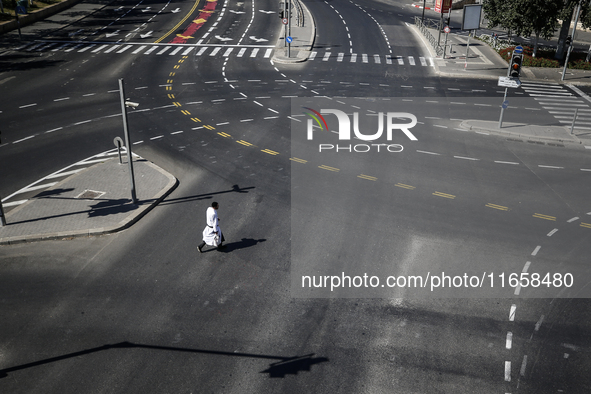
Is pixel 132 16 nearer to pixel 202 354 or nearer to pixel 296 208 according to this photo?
pixel 296 208

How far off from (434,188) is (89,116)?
20038mm

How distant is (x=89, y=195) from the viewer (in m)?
20.1

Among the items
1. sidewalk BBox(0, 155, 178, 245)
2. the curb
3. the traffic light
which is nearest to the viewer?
sidewalk BBox(0, 155, 178, 245)

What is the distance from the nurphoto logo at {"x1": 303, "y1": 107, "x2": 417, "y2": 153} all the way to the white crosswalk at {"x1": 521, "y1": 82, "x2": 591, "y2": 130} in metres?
9.53

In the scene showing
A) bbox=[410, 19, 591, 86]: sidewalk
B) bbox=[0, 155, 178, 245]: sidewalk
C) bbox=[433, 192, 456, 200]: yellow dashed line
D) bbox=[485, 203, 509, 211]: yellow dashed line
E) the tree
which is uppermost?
the tree

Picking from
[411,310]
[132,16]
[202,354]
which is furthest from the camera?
[132,16]

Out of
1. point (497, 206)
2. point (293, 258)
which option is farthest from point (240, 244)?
point (497, 206)

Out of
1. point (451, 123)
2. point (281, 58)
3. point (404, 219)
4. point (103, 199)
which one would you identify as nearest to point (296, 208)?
point (404, 219)

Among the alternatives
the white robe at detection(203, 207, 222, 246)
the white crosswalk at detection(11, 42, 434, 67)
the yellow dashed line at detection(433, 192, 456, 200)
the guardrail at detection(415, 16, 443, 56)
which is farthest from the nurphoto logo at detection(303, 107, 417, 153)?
the guardrail at detection(415, 16, 443, 56)

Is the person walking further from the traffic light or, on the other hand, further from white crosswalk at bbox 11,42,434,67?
white crosswalk at bbox 11,42,434,67

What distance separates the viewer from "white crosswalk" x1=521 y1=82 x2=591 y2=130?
30364 millimetres

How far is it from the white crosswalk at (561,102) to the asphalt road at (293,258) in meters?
1.04

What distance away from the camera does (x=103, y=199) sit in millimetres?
19844

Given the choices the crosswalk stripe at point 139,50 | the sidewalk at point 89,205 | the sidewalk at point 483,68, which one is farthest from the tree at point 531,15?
the sidewalk at point 89,205
